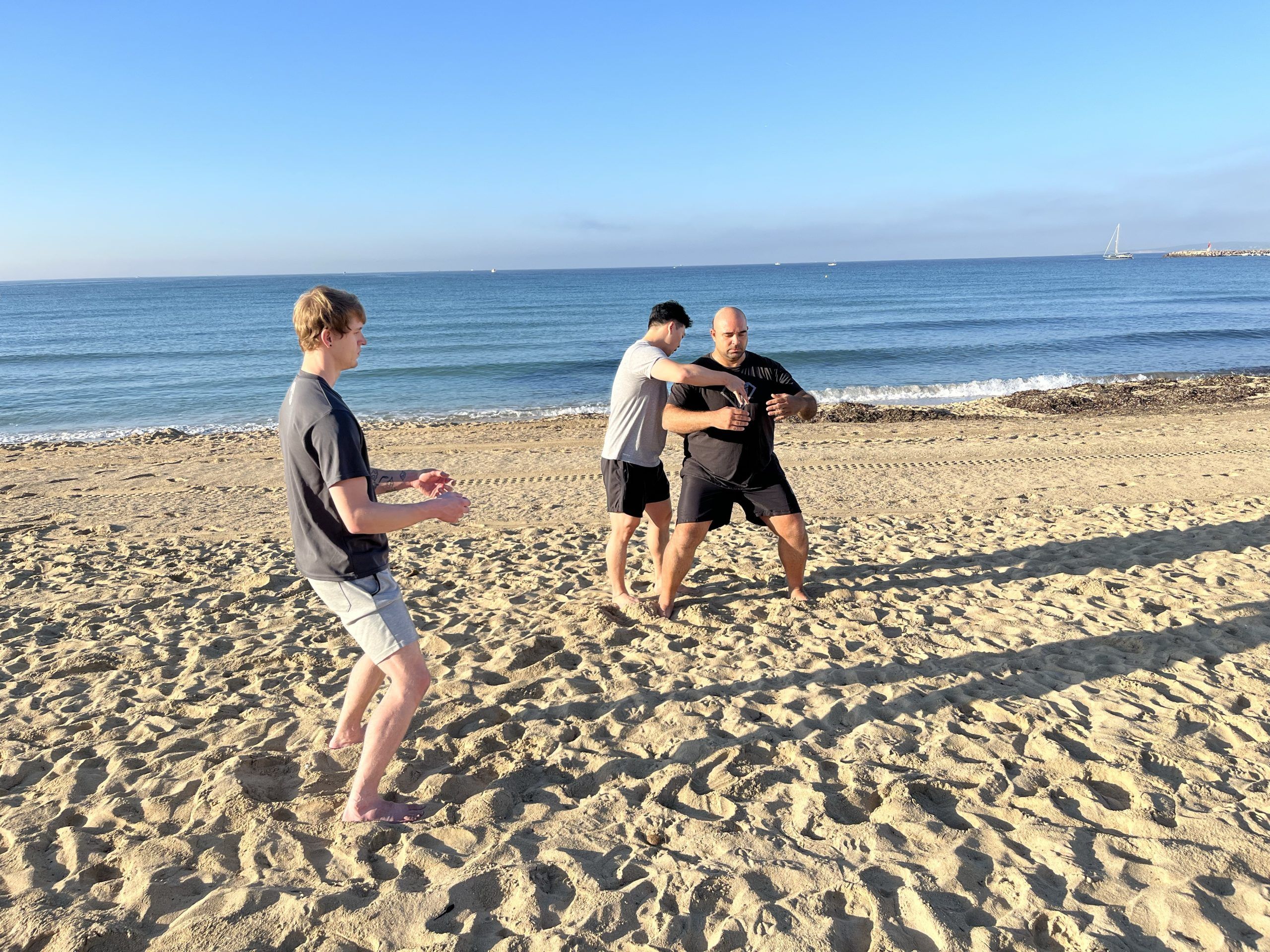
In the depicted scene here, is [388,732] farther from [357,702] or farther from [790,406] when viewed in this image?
[790,406]

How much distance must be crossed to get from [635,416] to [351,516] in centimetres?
240

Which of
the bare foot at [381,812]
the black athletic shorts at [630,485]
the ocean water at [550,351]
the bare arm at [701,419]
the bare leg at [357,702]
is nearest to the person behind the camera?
the bare foot at [381,812]

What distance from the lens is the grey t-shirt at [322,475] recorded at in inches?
95.7

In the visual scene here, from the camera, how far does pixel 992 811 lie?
2.93 meters

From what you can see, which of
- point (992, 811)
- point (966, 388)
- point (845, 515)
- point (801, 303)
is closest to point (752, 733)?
point (992, 811)

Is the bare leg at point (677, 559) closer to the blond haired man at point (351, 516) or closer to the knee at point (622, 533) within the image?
the knee at point (622, 533)

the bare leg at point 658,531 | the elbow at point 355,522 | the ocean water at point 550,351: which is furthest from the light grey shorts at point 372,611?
the ocean water at point 550,351

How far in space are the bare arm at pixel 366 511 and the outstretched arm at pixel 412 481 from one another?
0.37m

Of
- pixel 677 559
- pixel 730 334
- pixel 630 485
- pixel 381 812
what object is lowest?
pixel 381 812

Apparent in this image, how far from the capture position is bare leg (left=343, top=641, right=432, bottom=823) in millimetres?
2738

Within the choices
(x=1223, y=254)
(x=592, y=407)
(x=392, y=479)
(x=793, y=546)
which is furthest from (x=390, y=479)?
(x=1223, y=254)

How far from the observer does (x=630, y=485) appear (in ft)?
15.5

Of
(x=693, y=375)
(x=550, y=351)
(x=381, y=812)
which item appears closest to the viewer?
(x=381, y=812)

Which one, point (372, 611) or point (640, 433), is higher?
point (640, 433)
